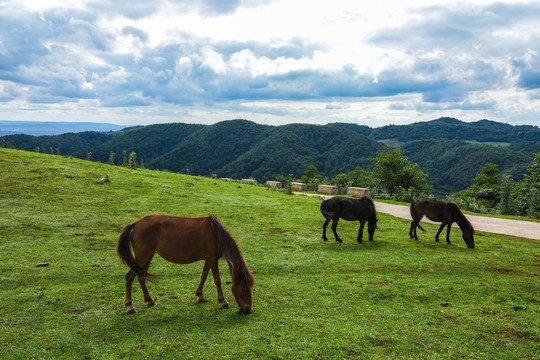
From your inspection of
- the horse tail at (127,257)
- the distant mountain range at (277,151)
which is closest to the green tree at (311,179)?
the horse tail at (127,257)

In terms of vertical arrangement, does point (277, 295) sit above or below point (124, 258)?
below

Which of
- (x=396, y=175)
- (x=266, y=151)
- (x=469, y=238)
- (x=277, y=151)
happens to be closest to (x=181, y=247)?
(x=469, y=238)

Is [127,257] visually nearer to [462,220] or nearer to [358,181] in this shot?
[462,220]

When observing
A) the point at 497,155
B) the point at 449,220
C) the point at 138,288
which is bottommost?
the point at 138,288

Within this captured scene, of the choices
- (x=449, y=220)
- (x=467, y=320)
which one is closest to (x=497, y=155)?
(x=449, y=220)

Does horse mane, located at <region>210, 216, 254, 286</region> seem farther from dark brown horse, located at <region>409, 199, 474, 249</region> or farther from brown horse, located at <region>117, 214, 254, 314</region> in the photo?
dark brown horse, located at <region>409, 199, 474, 249</region>

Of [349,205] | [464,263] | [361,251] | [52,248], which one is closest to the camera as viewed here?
[52,248]

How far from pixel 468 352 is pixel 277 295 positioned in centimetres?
387

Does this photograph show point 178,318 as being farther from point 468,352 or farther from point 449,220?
point 449,220

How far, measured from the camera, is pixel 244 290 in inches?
254

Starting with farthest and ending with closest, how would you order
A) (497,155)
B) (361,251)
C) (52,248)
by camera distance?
(497,155), (361,251), (52,248)

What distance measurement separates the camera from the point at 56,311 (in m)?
6.24

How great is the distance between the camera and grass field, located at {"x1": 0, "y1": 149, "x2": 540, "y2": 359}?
17.2ft

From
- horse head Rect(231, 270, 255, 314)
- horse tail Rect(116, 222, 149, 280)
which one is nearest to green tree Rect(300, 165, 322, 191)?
horse head Rect(231, 270, 255, 314)
